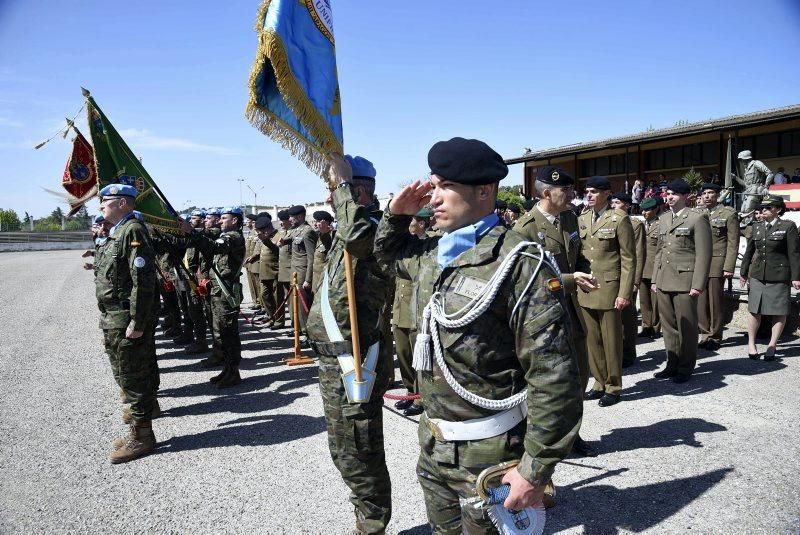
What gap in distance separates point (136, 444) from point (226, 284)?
8.45 feet

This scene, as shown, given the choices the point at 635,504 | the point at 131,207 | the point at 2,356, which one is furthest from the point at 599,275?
the point at 2,356

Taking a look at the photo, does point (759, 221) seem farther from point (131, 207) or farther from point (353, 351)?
point (131, 207)

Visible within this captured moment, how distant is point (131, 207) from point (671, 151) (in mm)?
21069

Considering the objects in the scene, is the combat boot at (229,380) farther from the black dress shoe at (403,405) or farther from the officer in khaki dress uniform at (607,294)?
the officer in khaki dress uniform at (607,294)

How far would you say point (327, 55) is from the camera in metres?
3.04

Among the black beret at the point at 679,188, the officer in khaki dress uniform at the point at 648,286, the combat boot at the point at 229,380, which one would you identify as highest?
the black beret at the point at 679,188

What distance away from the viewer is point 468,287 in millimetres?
1882

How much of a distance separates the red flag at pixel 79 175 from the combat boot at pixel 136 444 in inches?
166

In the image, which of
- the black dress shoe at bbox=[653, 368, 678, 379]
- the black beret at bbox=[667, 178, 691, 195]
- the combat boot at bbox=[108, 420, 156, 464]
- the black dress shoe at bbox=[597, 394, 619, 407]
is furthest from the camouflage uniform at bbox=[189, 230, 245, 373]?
the black beret at bbox=[667, 178, 691, 195]

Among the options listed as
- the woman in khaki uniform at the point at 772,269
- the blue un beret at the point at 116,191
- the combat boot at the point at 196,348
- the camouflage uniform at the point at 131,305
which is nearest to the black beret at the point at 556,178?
the camouflage uniform at the point at 131,305

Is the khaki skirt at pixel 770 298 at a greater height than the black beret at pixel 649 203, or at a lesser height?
lesser

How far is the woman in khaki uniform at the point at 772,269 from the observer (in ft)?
21.3

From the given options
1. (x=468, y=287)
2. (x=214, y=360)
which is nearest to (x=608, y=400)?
(x=468, y=287)

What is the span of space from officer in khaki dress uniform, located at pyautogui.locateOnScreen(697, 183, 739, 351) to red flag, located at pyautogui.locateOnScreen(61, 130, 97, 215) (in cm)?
918
